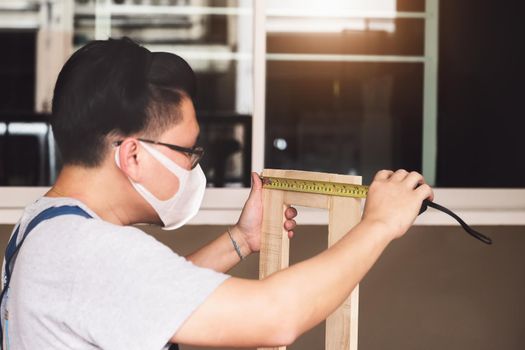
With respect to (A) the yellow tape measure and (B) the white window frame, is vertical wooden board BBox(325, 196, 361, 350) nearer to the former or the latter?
(A) the yellow tape measure

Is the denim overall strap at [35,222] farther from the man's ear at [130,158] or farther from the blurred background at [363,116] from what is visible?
the blurred background at [363,116]

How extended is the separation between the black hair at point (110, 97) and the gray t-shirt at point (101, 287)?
15cm

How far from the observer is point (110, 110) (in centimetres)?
123

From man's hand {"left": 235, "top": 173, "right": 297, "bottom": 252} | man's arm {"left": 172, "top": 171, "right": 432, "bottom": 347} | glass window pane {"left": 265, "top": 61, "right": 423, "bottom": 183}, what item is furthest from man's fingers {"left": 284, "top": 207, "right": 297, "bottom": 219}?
glass window pane {"left": 265, "top": 61, "right": 423, "bottom": 183}

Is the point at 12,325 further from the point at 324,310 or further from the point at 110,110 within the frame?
the point at 324,310

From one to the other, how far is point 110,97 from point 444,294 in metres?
2.21

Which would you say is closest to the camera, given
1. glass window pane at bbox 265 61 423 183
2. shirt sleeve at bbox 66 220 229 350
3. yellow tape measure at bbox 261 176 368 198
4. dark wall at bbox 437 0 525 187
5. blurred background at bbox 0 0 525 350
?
shirt sleeve at bbox 66 220 229 350

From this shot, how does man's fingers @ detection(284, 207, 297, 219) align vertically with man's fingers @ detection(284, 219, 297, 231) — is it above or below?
above

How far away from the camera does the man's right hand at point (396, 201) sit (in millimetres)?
1242

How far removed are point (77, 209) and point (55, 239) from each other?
0.08m

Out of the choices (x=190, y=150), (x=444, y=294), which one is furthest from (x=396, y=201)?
(x=444, y=294)

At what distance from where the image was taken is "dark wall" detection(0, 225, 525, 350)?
308cm

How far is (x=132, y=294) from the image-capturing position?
110 centimetres

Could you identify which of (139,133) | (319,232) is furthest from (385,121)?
(139,133)
